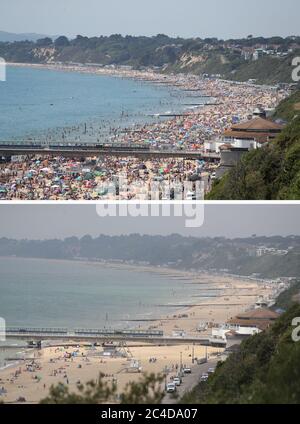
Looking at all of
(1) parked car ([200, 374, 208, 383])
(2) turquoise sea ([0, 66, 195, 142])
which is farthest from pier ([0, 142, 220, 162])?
(1) parked car ([200, 374, 208, 383])

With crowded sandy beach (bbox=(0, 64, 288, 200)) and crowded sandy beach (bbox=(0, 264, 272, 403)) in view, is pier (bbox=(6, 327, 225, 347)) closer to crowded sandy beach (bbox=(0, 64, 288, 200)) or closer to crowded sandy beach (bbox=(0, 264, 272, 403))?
crowded sandy beach (bbox=(0, 264, 272, 403))

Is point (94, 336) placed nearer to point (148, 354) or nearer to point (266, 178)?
point (148, 354)

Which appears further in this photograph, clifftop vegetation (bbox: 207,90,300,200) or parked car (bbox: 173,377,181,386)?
clifftop vegetation (bbox: 207,90,300,200)

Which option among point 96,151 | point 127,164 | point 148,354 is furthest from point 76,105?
point 148,354

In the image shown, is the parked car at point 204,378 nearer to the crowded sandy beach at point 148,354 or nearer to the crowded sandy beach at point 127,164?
the crowded sandy beach at point 148,354

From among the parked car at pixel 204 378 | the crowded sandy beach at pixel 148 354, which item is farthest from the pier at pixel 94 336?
the parked car at pixel 204 378
